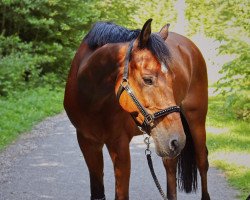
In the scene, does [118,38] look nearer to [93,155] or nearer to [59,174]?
[93,155]

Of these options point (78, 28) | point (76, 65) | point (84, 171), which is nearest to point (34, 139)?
point (84, 171)

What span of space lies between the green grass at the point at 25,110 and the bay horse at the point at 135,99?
3.94 metres

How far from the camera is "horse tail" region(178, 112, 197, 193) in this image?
507 cm

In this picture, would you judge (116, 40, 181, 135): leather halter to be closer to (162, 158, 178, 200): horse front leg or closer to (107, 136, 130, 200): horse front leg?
(107, 136, 130, 200): horse front leg

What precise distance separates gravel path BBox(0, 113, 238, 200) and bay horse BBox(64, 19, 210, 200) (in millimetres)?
774

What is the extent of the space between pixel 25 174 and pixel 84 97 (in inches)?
126

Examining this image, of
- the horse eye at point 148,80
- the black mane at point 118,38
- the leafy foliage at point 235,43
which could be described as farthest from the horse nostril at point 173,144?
the leafy foliage at point 235,43

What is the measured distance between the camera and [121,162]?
3604 mm

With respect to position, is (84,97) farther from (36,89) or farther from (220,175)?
(36,89)

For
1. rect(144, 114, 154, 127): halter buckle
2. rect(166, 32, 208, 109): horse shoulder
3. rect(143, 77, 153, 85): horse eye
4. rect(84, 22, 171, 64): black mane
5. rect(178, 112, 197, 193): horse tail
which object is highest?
rect(84, 22, 171, 64): black mane

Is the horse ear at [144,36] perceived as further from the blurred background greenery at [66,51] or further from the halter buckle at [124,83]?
the blurred background greenery at [66,51]

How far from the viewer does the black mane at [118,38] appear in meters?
2.98

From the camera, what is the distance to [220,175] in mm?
6301

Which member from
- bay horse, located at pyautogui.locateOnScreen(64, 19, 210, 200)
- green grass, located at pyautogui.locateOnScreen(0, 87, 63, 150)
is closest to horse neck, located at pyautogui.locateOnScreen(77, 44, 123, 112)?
bay horse, located at pyautogui.locateOnScreen(64, 19, 210, 200)
